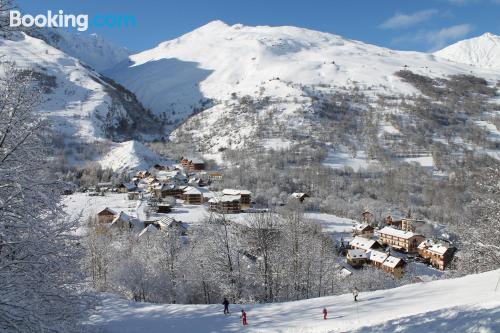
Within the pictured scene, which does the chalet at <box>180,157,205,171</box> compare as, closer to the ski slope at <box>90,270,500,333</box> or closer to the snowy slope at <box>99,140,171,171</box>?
the snowy slope at <box>99,140,171,171</box>

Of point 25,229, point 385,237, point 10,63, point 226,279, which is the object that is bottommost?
point 385,237

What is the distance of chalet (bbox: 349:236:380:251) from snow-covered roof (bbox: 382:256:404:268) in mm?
4907

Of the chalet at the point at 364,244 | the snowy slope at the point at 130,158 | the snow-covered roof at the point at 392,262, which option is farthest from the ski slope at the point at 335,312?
the snowy slope at the point at 130,158

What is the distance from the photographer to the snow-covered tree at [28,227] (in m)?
9.01

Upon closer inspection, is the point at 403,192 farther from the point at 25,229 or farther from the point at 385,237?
the point at 25,229

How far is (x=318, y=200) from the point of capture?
101562mm

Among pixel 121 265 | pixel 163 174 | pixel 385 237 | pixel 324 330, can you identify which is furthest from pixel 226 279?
pixel 163 174

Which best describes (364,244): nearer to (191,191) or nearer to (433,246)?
(433,246)

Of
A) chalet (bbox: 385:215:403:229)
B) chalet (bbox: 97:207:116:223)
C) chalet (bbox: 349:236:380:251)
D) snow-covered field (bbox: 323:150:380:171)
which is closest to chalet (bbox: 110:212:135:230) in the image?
chalet (bbox: 97:207:116:223)

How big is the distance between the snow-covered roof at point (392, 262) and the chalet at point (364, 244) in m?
4.91

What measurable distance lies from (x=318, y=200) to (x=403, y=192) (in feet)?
110

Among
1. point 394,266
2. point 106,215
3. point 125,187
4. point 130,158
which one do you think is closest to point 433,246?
point 394,266

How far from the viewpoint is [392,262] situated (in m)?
61.6

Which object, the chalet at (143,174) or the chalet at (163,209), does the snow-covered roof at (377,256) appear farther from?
the chalet at (143,174)
